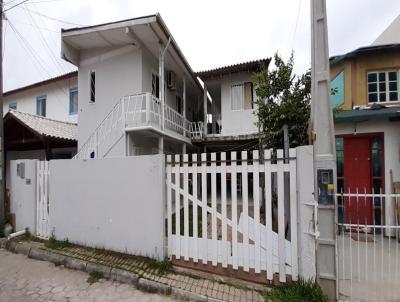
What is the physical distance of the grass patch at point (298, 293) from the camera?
290 cm

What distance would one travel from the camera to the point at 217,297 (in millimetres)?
3078

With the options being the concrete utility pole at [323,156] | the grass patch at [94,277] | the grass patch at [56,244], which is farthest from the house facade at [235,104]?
the grass patch at [94,277]

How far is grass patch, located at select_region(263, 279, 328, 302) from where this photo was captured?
2903mm

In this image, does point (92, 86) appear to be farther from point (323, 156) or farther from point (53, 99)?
point (323, 156)

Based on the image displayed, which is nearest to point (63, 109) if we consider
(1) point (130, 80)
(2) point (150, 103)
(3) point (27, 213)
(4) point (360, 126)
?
(1) point (130, 80)

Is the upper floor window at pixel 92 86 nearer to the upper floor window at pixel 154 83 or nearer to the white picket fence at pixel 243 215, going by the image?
the upper floor window at pixel 154 83

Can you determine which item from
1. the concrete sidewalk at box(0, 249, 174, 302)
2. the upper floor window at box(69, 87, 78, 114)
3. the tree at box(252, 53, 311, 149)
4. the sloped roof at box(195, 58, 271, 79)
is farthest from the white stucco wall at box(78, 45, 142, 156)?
the concrete sidewalk at box(0, 249, 174, 302)

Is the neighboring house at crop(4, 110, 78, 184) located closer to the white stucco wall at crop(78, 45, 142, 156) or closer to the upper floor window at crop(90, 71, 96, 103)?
the white stucco wall at crop(78, 45, 142, 156)

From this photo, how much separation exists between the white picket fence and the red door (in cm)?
403

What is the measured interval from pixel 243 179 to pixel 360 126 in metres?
4.90

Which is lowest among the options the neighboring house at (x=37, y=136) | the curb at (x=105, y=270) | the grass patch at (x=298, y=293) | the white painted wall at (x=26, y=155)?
the curb at (x=105, y=270)

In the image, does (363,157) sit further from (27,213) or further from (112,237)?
(27,213)

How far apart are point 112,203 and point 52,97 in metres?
12.1

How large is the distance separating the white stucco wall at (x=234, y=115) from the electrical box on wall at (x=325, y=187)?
7.76m
